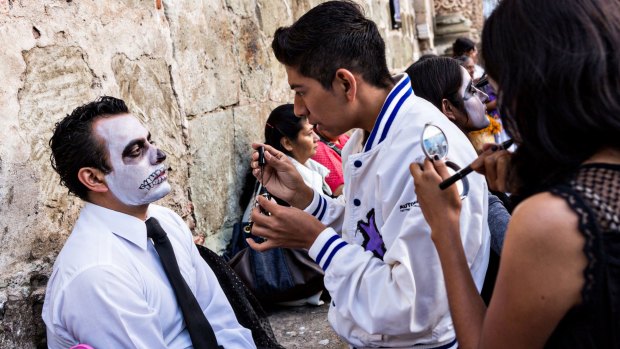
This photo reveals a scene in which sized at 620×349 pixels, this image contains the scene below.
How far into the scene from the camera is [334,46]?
2.10m

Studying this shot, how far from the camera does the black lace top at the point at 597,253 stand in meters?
1.21

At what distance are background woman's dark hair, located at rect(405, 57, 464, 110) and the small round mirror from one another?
1372mm

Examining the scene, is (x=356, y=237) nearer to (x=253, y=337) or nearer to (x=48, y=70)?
(x=253, y=337)

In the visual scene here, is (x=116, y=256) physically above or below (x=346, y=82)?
below

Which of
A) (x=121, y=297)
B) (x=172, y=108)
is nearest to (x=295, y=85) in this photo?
(x=121, y=297)

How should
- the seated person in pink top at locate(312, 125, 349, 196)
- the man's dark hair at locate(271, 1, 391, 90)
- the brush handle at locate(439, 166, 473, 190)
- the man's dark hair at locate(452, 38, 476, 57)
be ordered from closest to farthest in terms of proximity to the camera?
1. the brush handle at locate(439, 166, 473, 190)
2. the man's dark hair at locate(271, 1, 391, 90)
3. the seated person in pink top at locate(312, 125, 349, 196)
4. the man's dark hair at locate(452, 38, 476, 57)

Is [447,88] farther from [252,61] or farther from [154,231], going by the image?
[252,61]

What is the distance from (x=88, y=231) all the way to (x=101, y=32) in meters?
0.98

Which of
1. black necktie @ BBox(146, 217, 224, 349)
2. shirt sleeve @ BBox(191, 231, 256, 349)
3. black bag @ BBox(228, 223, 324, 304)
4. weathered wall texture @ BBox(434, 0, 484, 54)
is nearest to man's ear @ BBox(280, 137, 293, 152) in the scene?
black bag @ BBox(228, 223, 324, 304)

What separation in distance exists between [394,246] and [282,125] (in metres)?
2.58

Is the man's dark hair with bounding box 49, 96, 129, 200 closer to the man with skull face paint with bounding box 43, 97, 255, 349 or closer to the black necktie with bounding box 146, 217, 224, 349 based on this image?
the man with skull face paint with bounding box 43, 97, 255, 349

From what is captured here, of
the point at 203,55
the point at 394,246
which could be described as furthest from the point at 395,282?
the point at 203,55

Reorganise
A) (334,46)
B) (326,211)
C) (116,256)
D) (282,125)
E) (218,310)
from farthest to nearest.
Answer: (282,125), (218,310), (326,211), (116,256), (334,46)

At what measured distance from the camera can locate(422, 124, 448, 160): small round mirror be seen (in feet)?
5.59
